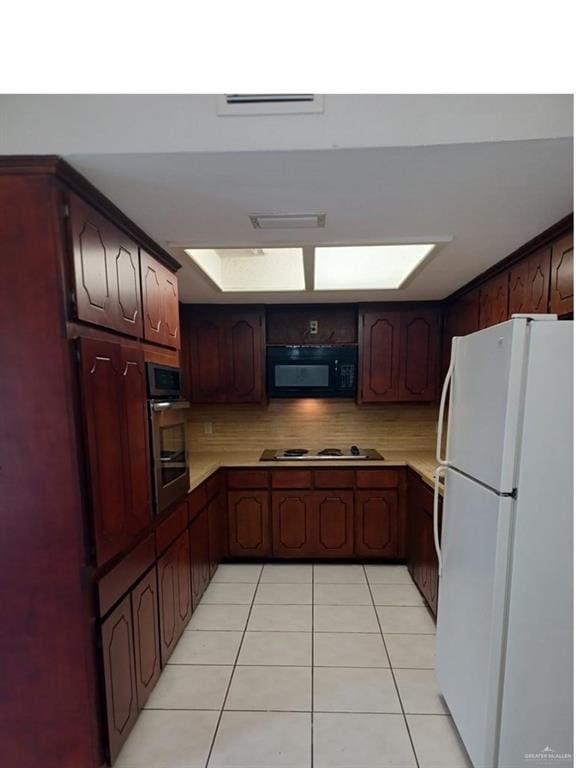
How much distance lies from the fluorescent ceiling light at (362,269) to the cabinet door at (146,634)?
6.76 ft

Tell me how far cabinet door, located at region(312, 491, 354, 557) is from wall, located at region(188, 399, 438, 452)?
62 centimetres

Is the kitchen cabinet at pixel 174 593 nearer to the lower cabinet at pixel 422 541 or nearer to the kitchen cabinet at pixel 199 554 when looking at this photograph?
the kitchen cabinet at pixel 199 554

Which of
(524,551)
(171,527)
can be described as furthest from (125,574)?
(524,551)

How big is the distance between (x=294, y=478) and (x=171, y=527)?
4.11 ft

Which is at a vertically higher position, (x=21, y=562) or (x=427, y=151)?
(x=427, y=151)

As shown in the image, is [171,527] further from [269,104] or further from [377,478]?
[269,104]

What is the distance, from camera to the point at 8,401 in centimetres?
121

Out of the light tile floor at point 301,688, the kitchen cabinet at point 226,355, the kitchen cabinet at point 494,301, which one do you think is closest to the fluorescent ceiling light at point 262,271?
the kitchen cabinet at point 226,355

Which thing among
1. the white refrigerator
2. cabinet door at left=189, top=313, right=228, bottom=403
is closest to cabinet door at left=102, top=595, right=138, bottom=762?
the white refrigerator

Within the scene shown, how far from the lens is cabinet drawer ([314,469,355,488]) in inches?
120
